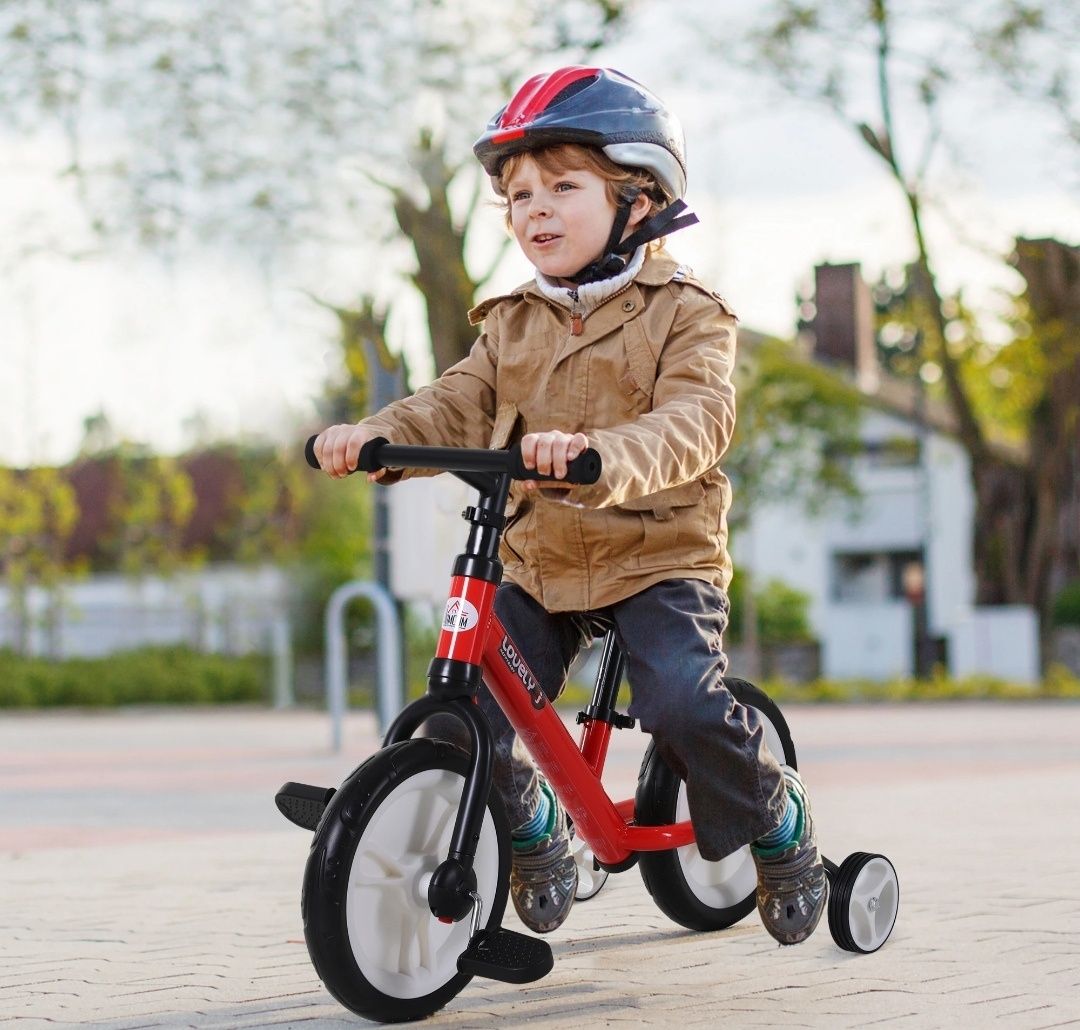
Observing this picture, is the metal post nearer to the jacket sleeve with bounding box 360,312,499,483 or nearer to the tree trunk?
the tree trunk

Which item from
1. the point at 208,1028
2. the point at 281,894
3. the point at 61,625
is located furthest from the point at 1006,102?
the point at 208,1028

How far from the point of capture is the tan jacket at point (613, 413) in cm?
370

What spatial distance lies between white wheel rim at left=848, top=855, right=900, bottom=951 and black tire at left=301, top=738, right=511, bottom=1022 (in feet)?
3.25

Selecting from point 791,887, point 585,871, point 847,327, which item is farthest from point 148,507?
point 791,887

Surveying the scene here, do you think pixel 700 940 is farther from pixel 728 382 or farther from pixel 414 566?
pixel 414 566

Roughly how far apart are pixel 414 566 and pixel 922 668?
2070 centimetres

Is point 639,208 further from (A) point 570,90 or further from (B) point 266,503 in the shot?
(B) point 266,503

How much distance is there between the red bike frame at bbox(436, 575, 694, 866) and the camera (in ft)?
11.1

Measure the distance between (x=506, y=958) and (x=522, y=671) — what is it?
0.54 m

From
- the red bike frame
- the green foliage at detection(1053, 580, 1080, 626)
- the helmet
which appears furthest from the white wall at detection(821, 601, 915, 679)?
the helmet

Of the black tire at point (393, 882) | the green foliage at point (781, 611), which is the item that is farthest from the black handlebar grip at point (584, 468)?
the green foliage at point (781, 611)

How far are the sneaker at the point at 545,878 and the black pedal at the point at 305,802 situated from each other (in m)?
0.50

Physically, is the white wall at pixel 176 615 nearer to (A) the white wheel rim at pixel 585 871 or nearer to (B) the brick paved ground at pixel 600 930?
(B) the brick paved ground at pixel 600 930

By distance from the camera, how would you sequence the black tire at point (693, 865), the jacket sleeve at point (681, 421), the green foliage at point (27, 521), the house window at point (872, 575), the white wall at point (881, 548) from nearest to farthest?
the jacket sleeve at point (681, 421), the black tire at point (693, 865), the green foliage at point (27, 521), the white wall at point (881, 548), the house window at point (872, 575)
